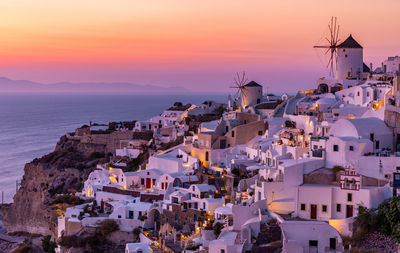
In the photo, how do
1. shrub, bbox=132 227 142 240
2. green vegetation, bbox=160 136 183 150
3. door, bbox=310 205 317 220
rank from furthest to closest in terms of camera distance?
1. green vegetation, bbox=160 136 183 150
2. shrub, bbox=132 227 142 240
3. door, bbox=310 205 317 220

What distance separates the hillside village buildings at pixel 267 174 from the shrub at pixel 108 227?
1.33ft

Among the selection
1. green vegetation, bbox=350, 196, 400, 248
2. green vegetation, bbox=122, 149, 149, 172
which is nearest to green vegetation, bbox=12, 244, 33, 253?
green vegetation, bbox=122, 149, 149, 172

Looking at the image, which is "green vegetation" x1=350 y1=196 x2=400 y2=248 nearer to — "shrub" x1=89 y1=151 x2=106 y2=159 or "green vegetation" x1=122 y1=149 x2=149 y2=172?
"green vegetation" x1=122 y1=149 x2=149 y2=172

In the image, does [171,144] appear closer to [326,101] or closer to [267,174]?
[326,101]

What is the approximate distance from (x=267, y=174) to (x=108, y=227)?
752cm

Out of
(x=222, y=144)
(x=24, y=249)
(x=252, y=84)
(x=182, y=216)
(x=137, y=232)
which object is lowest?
(x=24, y=249)

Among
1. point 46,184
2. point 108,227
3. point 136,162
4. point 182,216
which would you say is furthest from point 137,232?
point 46,184

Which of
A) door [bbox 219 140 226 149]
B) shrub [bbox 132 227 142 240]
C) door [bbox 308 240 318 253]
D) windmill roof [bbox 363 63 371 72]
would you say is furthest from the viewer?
windmill roof [bbox 363 63 371 72]

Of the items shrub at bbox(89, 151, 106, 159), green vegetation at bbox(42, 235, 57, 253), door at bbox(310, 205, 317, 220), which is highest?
door at bbox(310, 205, 317, 220)

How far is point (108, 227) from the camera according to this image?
2730 cm

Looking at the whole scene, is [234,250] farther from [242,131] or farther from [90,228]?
[242,131]

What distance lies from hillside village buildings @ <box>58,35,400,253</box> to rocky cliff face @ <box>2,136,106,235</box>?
3.55m

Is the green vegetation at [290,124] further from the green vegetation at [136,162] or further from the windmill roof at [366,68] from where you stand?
the windmill roof at [366,68]

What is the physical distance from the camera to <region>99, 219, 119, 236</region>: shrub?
2728 centimetres
